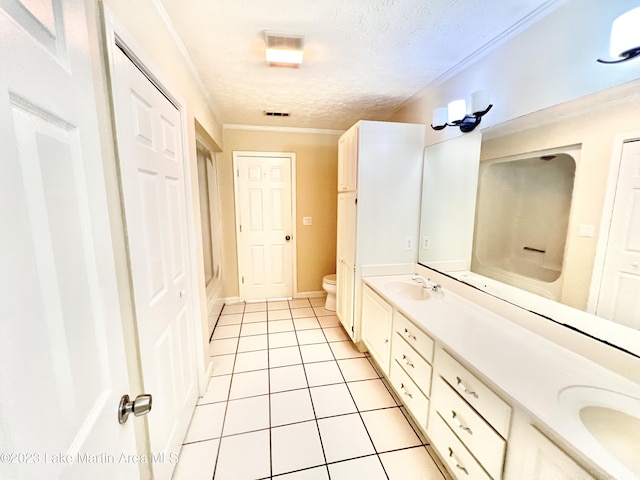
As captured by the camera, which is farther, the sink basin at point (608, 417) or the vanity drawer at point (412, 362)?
the vanity drawer at point (412, 362)

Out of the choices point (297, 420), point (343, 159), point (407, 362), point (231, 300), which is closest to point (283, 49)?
point (343, 159)

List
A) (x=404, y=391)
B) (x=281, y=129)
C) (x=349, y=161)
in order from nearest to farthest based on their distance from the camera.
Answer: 1. (x=404, y=391)
2. (x=349, y=161)
3. (x=281, y=129)

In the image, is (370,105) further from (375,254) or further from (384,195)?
(375,254)

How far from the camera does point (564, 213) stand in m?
1.23

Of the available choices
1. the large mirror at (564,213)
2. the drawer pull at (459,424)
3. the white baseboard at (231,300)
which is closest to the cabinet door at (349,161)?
the large mirror at (564,213)

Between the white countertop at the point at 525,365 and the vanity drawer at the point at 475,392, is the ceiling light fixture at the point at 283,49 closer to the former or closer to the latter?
the white countertop at the point at 525,365

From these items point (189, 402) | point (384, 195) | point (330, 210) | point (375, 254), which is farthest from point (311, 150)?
point (189, 402)

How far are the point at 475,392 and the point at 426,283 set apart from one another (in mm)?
1042

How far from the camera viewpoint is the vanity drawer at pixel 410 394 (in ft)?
4.79

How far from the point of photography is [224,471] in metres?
1.39

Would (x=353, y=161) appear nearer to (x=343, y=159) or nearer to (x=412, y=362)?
(x=343, y=159)

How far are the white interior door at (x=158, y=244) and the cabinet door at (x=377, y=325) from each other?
1.36 meters

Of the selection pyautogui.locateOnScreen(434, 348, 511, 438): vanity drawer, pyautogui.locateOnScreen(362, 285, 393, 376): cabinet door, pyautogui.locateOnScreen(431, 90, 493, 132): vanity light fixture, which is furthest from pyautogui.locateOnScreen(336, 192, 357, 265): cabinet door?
pyautogui.locateOnScreen(434, 348, 511, 438): vanity drawer

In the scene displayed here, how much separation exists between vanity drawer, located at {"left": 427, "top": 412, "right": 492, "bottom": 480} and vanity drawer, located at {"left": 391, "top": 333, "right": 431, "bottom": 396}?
0.16 meters
